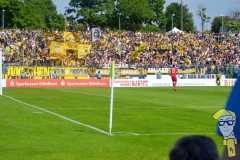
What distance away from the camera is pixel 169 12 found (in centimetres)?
16950

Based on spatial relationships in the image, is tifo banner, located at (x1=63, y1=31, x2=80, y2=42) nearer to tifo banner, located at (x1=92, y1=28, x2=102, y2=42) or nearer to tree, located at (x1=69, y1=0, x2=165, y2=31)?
tifo banner, located at (x1=92, y1=28, x2=102, y2=42)

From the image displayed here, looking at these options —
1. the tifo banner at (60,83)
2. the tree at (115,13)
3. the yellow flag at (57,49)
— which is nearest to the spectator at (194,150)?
the tifo banner at (60,83)

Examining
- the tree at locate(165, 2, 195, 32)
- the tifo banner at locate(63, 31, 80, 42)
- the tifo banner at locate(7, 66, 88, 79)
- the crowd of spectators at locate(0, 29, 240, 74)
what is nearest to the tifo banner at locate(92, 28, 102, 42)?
the crowd of spectators at locate(0, 29, 240, 74)

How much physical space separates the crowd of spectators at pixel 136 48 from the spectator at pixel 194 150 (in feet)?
175

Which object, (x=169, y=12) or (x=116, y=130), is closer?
(x=116, y=130)

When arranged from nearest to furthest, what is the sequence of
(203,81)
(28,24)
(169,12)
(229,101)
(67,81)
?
(229,101), (67,81), (203,81), (28,24), (169,12)

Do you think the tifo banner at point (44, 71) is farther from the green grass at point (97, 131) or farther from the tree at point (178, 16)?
the tree at point (178, 16)

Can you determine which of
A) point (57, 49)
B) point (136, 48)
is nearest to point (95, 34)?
point (136, 48)

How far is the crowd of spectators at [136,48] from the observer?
6012cm

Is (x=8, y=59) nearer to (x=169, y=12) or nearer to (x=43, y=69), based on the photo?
(x=43, y=69)

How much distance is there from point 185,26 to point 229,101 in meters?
160

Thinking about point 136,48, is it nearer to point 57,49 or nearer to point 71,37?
point 71,37

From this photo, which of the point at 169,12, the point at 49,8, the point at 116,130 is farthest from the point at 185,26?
the point at 116,130

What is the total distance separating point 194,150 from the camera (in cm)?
256
